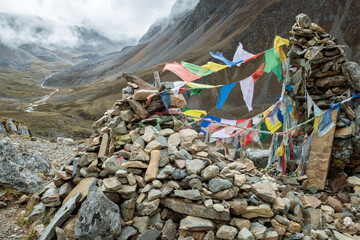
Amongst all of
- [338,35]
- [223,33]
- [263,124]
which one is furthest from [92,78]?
[263,124]

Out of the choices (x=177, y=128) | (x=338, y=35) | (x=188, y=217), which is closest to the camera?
(x=188, y=217)

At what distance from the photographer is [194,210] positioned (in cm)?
434

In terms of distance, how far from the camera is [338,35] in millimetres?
42875

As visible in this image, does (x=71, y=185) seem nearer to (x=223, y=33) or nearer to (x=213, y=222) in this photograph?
(x=213, y=222)

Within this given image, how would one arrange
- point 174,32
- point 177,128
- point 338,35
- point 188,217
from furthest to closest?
point 174,32, point 338,35, point 177,128, point 188,217

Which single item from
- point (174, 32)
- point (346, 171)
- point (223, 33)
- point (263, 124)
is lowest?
point (346, 171)

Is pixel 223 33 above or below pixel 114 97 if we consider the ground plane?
above

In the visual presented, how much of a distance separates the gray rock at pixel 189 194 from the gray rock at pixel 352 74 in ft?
21.2

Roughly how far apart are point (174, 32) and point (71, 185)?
445 feet

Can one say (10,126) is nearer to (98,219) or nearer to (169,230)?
(98,219)

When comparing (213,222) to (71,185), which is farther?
(71,185)

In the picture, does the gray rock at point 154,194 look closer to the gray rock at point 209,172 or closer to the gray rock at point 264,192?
the gray rock at point 209,172

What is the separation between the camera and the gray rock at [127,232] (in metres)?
4.18

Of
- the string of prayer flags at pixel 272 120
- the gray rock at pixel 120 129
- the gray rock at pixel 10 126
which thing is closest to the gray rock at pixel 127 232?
the gray rock at pixel 120 129
